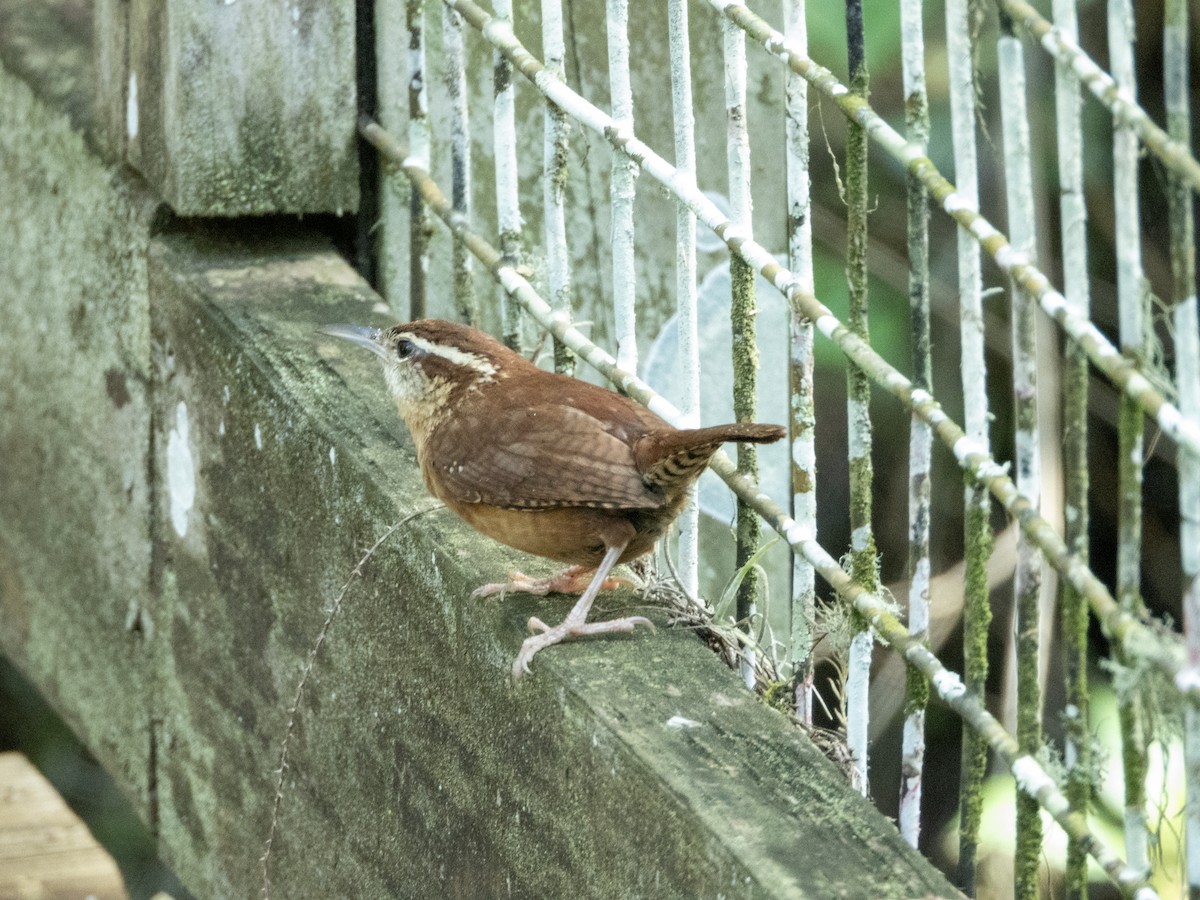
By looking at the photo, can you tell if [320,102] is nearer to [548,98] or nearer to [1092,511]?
[548,98]

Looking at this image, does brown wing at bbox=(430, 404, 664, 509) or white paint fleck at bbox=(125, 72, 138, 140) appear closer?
brown wing at bbox=(430, 404, 664, 509)

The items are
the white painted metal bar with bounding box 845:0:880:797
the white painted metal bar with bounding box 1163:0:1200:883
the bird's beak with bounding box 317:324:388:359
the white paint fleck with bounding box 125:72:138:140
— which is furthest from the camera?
the white paint fleck with bounding box 125:72:138:140

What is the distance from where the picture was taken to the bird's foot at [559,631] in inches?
105

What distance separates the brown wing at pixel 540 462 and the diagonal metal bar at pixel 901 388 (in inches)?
15.1

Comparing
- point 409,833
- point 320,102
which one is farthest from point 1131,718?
point 320,102

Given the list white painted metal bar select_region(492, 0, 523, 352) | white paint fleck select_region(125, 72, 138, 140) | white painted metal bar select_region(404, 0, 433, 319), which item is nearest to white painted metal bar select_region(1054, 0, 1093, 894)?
white painted metal bar select_region(492, 0, 523, 352)

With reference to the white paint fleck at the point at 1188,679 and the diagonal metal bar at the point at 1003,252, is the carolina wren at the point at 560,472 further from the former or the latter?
the white paint fleck at the point at 1188,679

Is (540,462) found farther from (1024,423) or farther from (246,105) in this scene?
(246,105)

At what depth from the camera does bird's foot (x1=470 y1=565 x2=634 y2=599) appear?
286 centimetres

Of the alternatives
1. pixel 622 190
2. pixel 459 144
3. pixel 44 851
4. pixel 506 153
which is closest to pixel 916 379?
pixel 622 190

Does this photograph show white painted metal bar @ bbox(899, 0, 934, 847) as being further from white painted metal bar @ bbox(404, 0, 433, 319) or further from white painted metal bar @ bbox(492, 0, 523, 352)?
white painted metal bar @ bbox(404, 0, 433, 319)

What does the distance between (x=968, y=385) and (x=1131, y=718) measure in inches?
20.0

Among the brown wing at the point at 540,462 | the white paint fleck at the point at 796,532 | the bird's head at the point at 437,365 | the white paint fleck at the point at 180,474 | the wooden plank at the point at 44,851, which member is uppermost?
the bird's head at the point at 437,365

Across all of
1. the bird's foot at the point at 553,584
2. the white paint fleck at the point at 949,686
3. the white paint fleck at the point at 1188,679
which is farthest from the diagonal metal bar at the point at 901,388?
the bird's foot at the point at 553,584
